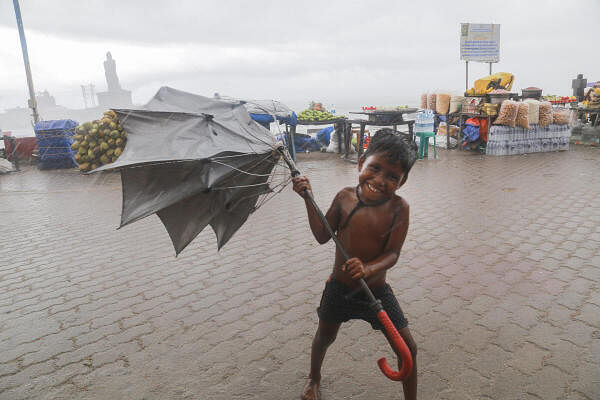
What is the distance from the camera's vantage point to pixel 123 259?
516cm

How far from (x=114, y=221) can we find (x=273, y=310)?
4407 millimetres

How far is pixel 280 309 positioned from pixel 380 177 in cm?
206

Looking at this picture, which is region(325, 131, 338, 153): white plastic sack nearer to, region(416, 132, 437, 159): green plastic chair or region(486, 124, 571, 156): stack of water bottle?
region(416, 132, 437, 159): green plastic chair

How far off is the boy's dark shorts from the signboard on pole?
16.3 meters

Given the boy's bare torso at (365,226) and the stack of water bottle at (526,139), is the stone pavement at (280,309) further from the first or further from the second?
the stack of water bottle at (526,139)

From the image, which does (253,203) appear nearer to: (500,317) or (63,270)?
(500,317)

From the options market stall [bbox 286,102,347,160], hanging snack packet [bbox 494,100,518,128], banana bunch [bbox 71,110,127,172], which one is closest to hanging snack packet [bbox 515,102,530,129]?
hanging snack packet [bbox 494,100,518,128]

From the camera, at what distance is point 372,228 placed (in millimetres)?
2195

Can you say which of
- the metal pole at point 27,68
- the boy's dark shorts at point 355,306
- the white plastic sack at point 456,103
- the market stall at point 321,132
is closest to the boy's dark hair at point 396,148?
the boy's dark shorts at point 355,306

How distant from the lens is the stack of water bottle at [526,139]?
1256cm

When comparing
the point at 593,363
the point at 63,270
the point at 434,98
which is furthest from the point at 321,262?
the point at 434,98

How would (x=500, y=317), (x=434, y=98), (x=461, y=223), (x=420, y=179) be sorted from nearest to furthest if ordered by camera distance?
(x=500, y=317), (x=461, y=223), (x=420, y=179), (x=434, y=98)

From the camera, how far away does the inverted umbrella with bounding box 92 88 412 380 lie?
216 cm

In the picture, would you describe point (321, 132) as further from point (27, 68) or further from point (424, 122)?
point (27, 68)
